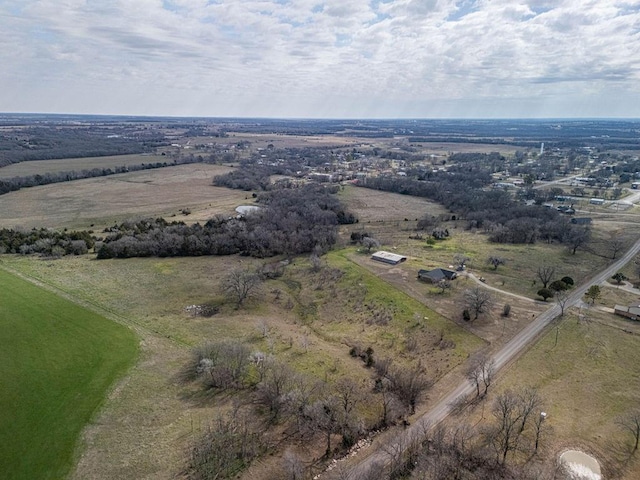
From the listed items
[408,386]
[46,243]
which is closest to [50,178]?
[46,243]

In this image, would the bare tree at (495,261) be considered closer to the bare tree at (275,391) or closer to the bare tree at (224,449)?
the bare tree at (275,391)

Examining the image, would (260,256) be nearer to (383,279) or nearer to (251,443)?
(383,279)

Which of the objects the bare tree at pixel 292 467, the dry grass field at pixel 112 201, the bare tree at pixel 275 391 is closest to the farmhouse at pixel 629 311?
the bare tree at pixel 275 391

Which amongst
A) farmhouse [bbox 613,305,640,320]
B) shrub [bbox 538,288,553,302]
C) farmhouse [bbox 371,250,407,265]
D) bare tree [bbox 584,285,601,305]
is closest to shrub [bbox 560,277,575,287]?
bare tree [bbox 584,285,601,305]

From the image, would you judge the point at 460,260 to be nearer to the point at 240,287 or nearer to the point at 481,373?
the point at 481,373

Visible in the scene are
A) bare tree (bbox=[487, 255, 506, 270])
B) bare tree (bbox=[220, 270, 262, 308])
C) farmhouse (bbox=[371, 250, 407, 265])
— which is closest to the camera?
bare tree (bbox=[220, 270, 262, 308])

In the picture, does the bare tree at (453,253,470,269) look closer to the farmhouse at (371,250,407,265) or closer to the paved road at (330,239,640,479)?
the farmhouse at (371,250,407,265)

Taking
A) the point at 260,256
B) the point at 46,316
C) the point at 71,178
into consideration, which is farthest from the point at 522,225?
the point at 71,178
